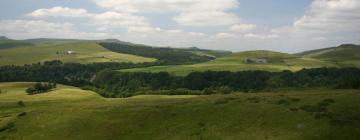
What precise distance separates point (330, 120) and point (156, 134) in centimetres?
2201

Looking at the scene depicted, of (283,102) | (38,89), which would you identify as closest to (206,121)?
(283,102)

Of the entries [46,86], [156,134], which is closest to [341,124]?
[156,134]

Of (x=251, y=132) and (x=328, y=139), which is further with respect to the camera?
(x=251, y=132)

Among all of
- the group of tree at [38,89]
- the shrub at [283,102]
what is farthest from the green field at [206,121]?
the group of tree at [38,89]

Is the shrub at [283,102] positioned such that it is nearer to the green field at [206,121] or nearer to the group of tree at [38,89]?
the green field at [206,121]

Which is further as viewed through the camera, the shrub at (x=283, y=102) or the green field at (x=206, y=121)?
the shrub at (x=283, y=102)

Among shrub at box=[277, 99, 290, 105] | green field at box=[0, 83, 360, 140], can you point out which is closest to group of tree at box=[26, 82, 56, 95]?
green field at box=[0, 83, 360, 140]

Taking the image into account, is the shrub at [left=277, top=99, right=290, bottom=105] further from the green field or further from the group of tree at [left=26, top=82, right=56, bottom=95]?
the group of tree at [left=26, top=82, right=56, bottom=95]

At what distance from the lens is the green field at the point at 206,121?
46.3 meters

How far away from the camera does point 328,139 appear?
41.2 meters

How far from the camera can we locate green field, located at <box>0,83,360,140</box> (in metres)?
46.3

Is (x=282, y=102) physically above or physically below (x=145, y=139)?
above

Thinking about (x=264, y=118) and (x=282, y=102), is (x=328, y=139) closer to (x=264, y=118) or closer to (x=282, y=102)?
(x=264, y=118)

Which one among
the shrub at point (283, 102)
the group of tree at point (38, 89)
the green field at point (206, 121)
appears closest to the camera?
the green field at point (206, 121)
